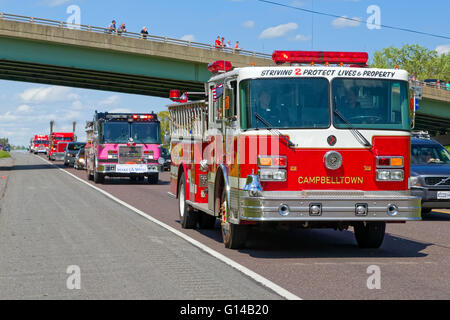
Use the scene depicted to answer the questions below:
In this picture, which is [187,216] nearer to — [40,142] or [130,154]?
[130,154]

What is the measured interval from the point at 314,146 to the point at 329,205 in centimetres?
85

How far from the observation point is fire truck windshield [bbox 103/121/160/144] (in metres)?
29.1

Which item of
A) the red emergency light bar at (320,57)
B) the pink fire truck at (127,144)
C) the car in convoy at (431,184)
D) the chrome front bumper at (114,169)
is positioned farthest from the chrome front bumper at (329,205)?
the chrome front bumper at (114,169)

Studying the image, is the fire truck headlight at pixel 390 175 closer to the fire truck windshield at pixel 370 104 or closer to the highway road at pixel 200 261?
the fire truck windshield at pixel 370 104

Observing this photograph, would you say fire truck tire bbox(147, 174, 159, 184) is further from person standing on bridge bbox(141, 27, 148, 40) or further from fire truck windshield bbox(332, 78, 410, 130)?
fire truck windshield bbox(332, 78, 410, 130)

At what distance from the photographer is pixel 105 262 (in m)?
9.63

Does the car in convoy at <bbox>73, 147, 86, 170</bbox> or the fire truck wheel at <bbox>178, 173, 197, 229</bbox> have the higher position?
the car in convoy at <bbox>73, 147, 86, 170</bbox>

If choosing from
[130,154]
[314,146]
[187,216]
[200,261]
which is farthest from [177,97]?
[130,154]

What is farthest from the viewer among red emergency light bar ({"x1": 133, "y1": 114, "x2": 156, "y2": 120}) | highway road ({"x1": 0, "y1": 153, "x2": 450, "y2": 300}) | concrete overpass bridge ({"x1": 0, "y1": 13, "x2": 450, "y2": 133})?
concrete overpass bridge ({"x1": 0, "y1": 13, "x2": 450, "y2": 133})

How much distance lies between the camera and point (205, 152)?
1249 cm

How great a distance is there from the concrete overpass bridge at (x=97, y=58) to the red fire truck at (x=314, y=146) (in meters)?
35.4

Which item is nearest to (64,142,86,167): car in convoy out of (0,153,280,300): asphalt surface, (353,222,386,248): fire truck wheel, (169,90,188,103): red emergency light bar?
(0,153,280,300): asphalt surface

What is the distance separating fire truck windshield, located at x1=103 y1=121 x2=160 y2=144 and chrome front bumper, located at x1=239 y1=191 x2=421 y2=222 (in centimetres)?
1955
